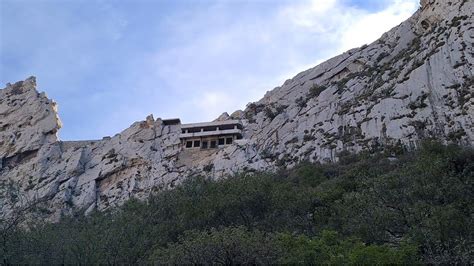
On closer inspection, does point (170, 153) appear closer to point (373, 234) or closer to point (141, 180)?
point (141, 180)

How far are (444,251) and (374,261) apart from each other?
3721 mm

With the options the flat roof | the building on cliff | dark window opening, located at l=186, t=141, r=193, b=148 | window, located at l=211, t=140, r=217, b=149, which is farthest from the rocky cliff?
window, located at l=211, t=140, r=217, b=149

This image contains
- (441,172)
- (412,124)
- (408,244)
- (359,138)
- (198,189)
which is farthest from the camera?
(359,138)

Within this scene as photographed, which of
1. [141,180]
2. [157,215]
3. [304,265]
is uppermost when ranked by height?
[141,180]

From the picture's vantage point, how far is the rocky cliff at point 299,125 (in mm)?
51188

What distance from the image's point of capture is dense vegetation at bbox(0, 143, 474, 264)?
25844mm

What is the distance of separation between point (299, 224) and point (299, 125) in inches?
1255

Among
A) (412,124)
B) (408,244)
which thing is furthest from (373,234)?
(412,124)

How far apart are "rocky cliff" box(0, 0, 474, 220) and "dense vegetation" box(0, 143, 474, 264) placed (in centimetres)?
698

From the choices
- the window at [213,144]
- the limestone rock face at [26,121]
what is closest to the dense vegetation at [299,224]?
the window at [213,144]

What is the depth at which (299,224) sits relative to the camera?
1400 inches

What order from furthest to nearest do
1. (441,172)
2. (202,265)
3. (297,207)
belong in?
(297,207), (441,172), (202,265)

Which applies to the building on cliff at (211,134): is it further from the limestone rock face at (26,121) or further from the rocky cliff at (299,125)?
the limestone rock face at (26,121)

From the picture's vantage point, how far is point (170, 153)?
76.1 meters
